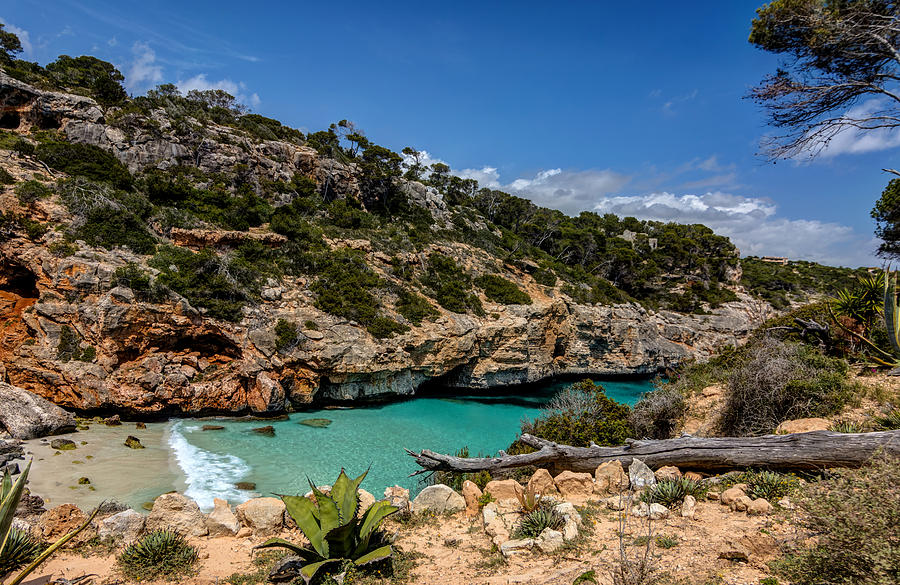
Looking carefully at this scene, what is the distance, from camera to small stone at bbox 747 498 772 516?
3781 millimetres

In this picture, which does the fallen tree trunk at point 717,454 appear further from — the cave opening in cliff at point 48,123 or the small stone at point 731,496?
the cave opening in cliff at point 48,123

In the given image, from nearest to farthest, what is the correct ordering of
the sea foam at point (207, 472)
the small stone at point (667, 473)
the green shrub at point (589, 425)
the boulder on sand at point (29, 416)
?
the small stone at point (667, 473) → the green shrub at point (589, 425) → the sea foam at point (207, 472) → the boulder on sand at point (29, 416)

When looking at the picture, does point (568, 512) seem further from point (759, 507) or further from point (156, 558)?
point (156, 558)

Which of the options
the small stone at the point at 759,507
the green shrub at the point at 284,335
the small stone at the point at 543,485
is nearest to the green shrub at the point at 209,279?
the green shrub at the point at 284,335

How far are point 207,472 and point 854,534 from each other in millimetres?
10732

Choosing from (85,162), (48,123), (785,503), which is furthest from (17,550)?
(48,123)

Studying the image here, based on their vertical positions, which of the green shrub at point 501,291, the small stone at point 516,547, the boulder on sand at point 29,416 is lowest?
the boulder on sand at point 29,416

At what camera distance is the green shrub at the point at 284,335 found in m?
14.3

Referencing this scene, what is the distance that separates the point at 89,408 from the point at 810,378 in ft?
56.9

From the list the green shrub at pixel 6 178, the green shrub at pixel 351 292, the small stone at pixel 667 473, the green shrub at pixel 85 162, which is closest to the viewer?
the small stone at pixel 667 473

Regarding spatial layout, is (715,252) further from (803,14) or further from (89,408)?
(89,408)

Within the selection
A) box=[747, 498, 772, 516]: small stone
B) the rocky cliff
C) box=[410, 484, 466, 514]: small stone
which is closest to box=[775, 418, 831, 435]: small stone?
box=[747, 498, 772, 516]: small stone

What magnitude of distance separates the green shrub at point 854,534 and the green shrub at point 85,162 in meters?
23.6

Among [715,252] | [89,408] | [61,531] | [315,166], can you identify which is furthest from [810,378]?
[715,252]
